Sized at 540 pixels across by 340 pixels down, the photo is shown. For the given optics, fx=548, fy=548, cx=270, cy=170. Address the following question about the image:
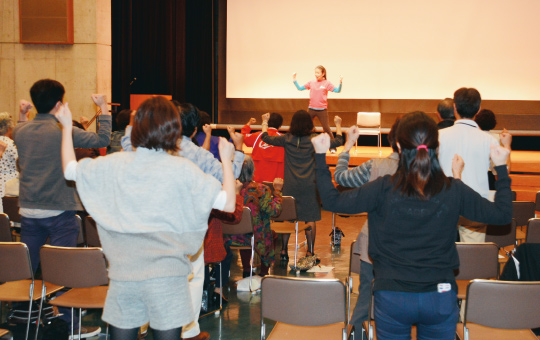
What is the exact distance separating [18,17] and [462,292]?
8.43 m

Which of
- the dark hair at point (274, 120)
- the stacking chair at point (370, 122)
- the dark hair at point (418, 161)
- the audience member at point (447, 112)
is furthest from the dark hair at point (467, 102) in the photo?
the stacking chair at point (370, 122)

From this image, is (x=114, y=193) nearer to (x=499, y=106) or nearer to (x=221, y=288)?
(x=221, y=288)

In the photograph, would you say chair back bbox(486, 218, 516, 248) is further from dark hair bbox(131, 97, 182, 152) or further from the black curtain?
the black curtain

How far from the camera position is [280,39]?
40.0ft

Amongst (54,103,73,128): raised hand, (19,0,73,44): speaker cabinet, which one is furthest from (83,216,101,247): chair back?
(19,0,73,44): speaker cabinet

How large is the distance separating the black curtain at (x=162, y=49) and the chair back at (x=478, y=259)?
801 cm

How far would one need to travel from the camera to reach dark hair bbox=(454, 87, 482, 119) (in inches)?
141

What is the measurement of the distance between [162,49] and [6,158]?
6707 millimetres

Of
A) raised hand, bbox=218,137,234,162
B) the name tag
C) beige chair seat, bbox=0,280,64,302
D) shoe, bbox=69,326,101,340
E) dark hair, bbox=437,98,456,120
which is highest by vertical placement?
dark hair, bbox=437,98,456,120

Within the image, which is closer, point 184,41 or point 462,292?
point 462,292

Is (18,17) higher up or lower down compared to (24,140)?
higher up

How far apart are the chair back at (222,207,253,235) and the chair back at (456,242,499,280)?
191 centimetres

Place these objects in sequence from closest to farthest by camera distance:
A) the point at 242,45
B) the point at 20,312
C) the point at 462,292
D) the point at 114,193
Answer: the point at 114,193
the point at 462,292
the point at 20,312
the point at 242,45

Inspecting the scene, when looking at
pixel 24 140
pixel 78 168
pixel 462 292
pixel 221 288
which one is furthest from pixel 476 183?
pixel 24 140
